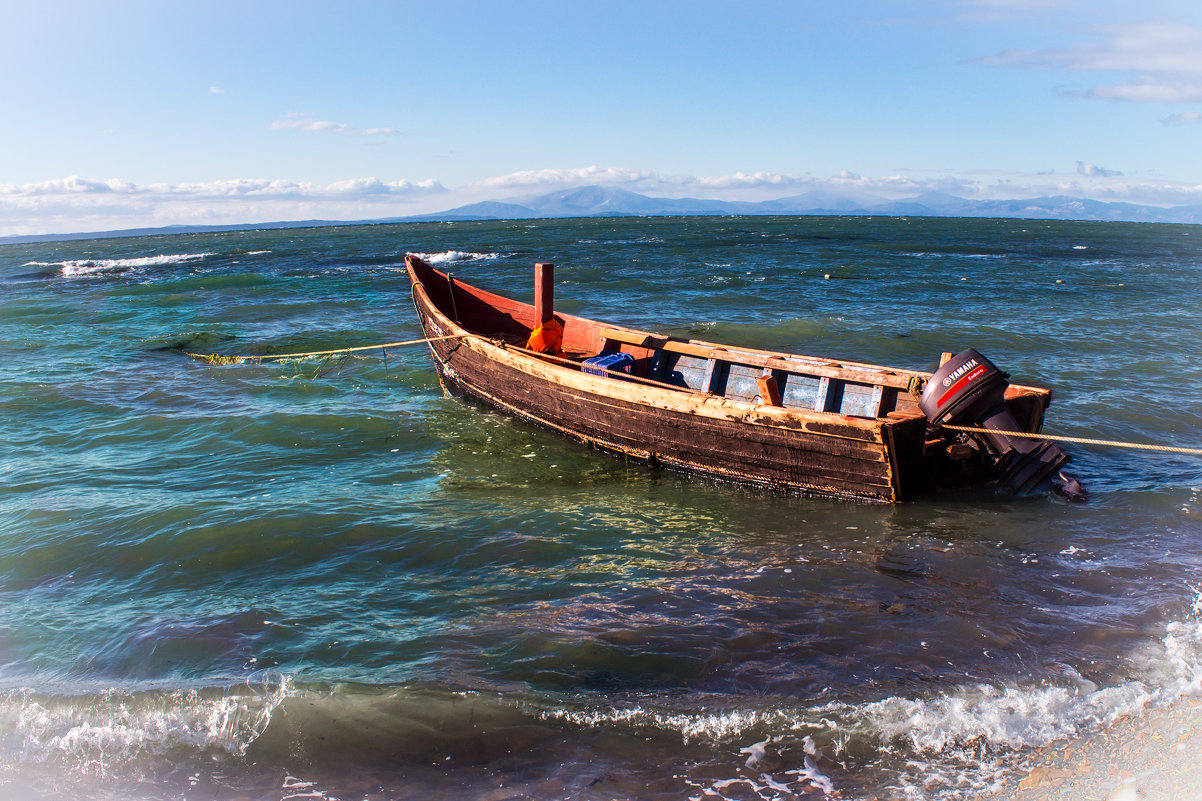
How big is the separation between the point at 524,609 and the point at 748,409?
348 cm

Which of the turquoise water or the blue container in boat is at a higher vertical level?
the blue container in boat

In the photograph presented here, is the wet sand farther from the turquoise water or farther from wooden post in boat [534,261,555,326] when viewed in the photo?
wooden post in boat [534,261,555,326]

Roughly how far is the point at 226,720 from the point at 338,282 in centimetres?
3089

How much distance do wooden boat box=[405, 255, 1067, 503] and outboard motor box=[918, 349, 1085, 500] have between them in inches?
1.1

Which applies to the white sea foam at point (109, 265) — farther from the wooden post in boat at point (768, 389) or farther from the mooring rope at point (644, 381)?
the wooden post in boat at point (768, 389)

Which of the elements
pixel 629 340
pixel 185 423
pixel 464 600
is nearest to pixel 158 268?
pixel 185 423

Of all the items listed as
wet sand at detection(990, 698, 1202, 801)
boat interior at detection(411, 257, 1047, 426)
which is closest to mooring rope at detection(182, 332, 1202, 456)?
boat interior at detection(411, 257, 1047, 426)

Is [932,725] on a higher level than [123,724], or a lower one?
higher

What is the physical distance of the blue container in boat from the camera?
10.0 meters

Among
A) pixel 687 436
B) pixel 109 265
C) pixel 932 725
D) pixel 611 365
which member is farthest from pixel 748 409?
pixel 109 265

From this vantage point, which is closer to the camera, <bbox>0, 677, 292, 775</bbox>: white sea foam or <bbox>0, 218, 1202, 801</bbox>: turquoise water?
<bbox>0, 218, 1202, 801</bbox>: turquoise water

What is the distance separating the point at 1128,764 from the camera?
→ 3971 mm

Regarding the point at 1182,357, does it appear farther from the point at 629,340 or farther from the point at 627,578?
the point at 627,578

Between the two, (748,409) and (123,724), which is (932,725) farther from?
(123,724)
